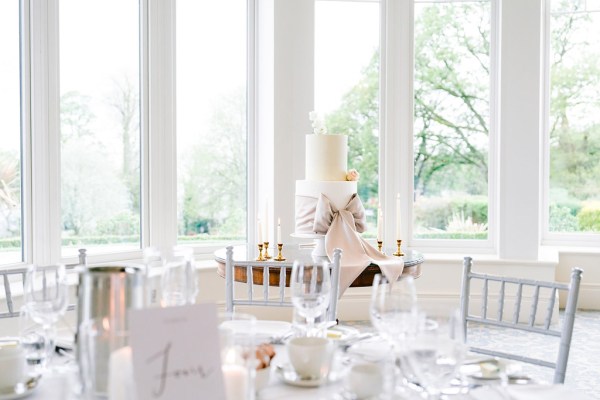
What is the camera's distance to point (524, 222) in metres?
4.74

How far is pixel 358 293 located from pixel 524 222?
1261mm

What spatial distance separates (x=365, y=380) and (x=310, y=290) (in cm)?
44

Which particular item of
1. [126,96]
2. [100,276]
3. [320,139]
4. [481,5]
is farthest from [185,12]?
[100,276]

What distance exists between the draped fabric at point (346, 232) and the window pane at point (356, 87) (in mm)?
1985

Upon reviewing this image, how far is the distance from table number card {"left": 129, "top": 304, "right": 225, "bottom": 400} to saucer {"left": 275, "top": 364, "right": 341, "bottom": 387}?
0.34 m

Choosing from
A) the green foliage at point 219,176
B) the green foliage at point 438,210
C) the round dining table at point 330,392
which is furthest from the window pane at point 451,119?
the round dining table at point 330,392

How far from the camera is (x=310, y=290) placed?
163cm

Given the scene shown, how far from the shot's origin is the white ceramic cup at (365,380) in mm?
1202

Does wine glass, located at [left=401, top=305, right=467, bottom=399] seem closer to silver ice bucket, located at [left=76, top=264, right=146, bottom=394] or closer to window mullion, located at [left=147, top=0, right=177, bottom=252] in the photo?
silver ice bucket, located at [left=76, top=264, right=146, bottom=394]

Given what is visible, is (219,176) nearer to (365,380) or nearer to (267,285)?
(267,285)

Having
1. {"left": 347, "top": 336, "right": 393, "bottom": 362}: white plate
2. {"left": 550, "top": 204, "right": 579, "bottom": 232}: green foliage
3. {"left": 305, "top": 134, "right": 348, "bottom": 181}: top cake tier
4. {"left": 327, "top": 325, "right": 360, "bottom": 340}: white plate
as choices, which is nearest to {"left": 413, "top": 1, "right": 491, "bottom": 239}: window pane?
{"left": 550, "top": 204, "right": 579, "bottom": 232}: green foliage

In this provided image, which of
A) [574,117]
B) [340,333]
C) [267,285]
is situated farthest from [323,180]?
[574,117]

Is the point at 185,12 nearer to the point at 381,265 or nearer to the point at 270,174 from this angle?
the point at 270,174

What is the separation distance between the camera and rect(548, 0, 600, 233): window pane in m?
5.39
